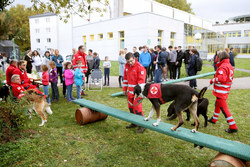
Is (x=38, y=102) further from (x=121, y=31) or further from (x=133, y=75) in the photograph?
(x=121, y=31)

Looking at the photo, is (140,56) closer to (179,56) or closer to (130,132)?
(179,56)

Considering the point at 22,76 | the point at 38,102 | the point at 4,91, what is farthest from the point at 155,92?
the point at 4,91

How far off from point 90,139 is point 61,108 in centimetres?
284

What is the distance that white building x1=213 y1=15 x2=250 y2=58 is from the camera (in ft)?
164

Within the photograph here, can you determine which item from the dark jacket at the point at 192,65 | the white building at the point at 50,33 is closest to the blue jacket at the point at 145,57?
the dark jacket at the point at 192,65

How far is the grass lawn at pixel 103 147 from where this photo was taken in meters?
3.44

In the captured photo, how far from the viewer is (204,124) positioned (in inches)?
198

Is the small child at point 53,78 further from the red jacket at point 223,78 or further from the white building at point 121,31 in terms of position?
the white building at point 121,31

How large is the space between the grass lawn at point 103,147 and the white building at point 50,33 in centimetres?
3246

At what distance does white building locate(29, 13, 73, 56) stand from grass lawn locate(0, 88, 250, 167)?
32458 mm

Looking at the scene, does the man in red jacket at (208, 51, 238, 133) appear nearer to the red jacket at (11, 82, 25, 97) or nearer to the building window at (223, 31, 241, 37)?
the red jacket at (11, 82, 25, 97)

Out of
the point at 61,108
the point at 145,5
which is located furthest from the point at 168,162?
the point at 145,5

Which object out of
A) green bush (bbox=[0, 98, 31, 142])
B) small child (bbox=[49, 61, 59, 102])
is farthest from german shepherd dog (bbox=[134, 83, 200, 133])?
small child (bbox=[49, 61, 59, 102])

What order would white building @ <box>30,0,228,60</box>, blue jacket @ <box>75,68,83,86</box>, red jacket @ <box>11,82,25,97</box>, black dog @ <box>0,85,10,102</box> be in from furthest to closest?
white building @ <box>30,0,228,60</box> < blue jacket @ <box>75,68,83,86</box> < black dog @ <box>0,85,10,102</box> < red jacket @ <box>11,82,25,97</box>
